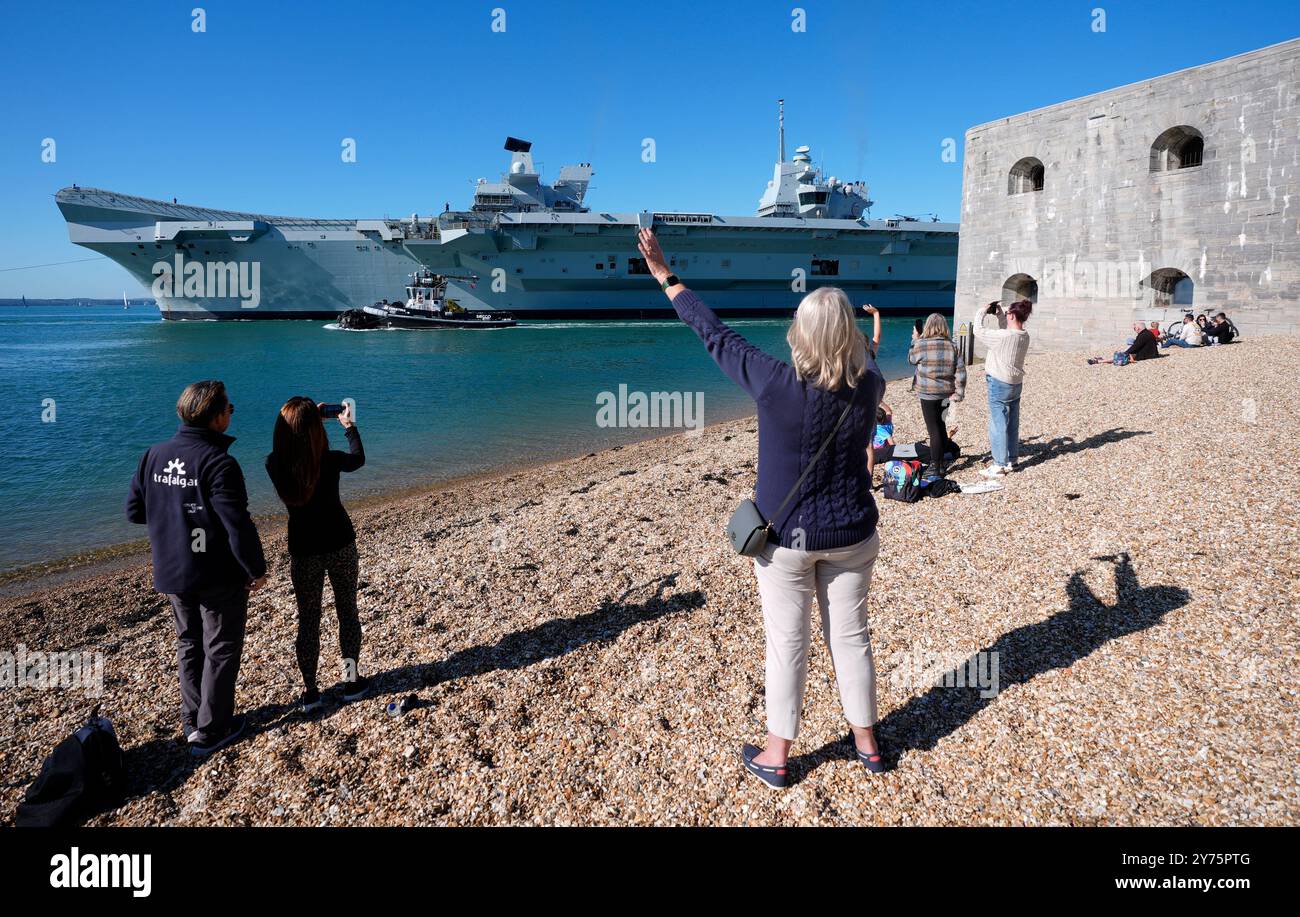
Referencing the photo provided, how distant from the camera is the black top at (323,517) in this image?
3025 mm

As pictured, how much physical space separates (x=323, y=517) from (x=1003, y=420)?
19.5ft

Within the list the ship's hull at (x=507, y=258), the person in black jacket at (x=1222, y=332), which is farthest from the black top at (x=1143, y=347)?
the ship's hull at (x=507, y=258)

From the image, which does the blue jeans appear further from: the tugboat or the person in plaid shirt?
the tugboat

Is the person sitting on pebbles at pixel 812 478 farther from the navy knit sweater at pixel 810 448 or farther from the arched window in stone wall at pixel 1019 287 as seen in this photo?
the arched window in stone wall at pixel 1019 287

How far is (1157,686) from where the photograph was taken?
113 inches

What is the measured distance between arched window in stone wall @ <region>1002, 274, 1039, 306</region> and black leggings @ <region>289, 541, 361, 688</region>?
20760 mm

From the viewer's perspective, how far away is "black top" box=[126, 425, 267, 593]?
106 inches

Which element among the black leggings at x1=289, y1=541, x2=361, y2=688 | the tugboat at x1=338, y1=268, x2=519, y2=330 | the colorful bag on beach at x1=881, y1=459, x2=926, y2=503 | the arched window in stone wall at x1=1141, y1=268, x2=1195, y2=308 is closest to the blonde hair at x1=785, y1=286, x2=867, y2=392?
the black leggings at x1=289, y1=541, x2=361, y2=688

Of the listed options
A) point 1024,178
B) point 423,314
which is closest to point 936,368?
point 1024,178

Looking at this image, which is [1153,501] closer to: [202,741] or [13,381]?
[202,741]

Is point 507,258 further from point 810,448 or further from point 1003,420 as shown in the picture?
point 810,448

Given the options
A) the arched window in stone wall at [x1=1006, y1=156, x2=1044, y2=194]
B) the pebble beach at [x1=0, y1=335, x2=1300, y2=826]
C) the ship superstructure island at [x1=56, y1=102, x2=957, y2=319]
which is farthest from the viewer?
the ship superstructure island at [x1=56, y1=102, x2=957, y2=319]
